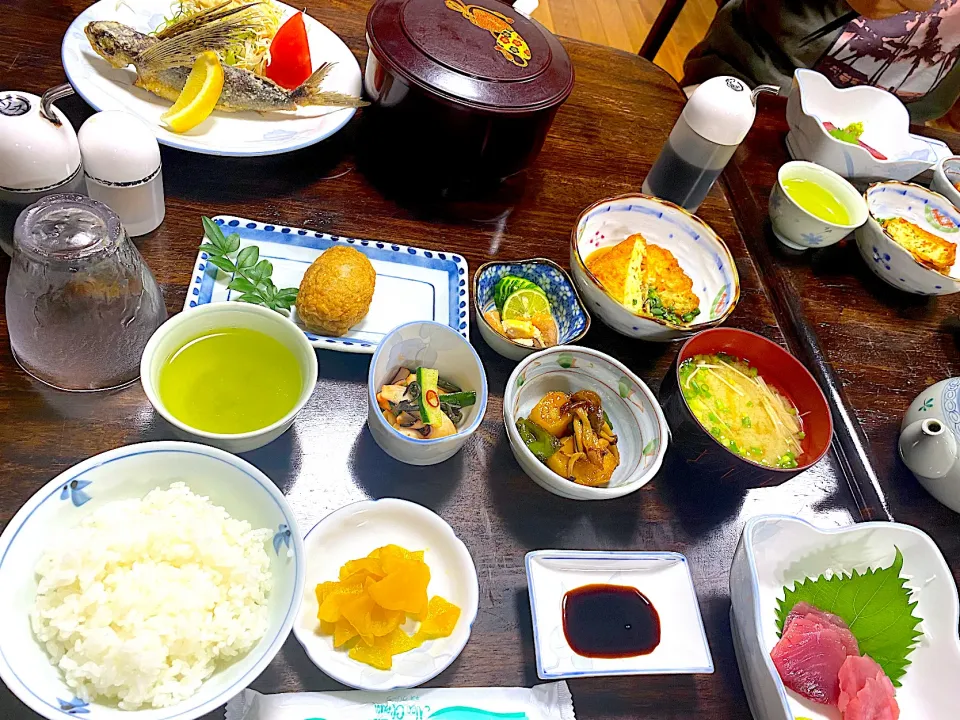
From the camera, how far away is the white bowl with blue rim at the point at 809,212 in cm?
179

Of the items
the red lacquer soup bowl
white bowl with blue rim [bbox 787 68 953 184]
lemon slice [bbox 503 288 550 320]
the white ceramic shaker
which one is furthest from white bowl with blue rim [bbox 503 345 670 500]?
white bowl with blue rim [bbox 787 68 953 184]

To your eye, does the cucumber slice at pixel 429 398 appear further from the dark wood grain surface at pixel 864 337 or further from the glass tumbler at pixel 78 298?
the dark wood grain surface at pixel 864 337

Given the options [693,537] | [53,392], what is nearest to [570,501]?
[693,537]

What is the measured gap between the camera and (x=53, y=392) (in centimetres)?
116

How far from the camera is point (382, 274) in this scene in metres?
1.48

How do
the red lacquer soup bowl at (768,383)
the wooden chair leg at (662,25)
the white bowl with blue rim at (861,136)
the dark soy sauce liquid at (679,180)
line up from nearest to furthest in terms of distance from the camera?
1. the red lacquer soup bowl at (768,383)
2. the dark soy sauce liquid at (679,180)
3. the white bowl with blue rim at (861,136)
4. the wooden chair leg at (662,25)

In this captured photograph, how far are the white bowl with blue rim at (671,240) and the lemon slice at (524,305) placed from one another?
10 cm

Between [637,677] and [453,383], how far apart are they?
2.05 feet

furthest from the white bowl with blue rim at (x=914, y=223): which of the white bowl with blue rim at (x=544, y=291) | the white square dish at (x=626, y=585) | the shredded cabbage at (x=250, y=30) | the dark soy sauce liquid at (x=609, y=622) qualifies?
the shredded cabbage at (x=250, y=30)

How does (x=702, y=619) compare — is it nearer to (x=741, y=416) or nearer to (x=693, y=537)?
(x=693, y=537)

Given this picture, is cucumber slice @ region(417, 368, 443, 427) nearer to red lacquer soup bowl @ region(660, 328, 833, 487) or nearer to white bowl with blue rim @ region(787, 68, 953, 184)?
red lacquer soup bowl @ region(660, 328, 833, 487)

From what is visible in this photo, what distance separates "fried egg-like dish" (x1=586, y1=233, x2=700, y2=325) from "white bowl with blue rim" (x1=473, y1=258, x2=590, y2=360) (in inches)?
3.1

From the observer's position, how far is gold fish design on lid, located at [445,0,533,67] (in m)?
1.51

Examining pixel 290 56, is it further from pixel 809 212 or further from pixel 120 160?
pixel 809 212
